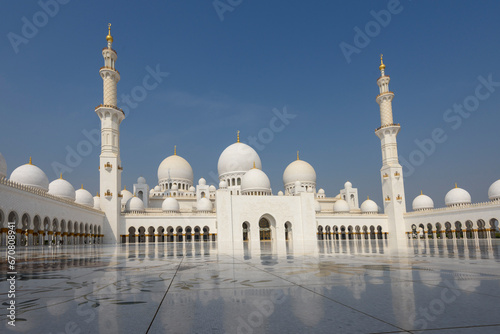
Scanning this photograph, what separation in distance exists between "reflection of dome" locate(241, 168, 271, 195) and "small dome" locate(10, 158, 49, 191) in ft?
57.0

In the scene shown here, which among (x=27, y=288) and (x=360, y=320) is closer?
(x=360, y=320)

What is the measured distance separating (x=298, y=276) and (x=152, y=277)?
1726 millimetres

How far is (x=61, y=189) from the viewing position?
2822 centimetres

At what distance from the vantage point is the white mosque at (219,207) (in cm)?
2359

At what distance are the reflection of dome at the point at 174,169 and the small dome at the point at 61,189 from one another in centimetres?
1627

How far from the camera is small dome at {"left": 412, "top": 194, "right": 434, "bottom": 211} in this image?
39.1 m

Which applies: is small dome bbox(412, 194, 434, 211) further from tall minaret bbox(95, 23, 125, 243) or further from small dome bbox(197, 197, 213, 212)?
tall minaret bbox(95, 23, 125, 243)

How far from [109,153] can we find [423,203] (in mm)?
33572

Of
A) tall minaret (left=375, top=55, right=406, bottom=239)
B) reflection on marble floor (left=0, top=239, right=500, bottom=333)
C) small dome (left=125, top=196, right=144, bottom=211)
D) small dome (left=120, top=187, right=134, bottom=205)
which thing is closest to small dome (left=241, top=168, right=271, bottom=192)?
small dome (left=125, top=196, right=144, bottom=211)

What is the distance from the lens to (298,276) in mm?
3992

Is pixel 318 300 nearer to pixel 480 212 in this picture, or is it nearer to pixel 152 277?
pixel 152 277

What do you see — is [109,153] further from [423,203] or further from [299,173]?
[423,203]

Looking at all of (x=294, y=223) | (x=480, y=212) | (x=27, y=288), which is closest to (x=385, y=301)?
(x=27, y=288)

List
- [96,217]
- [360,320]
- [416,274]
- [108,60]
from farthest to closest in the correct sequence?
[108,60], [96,217], [416,274], [360,320]
